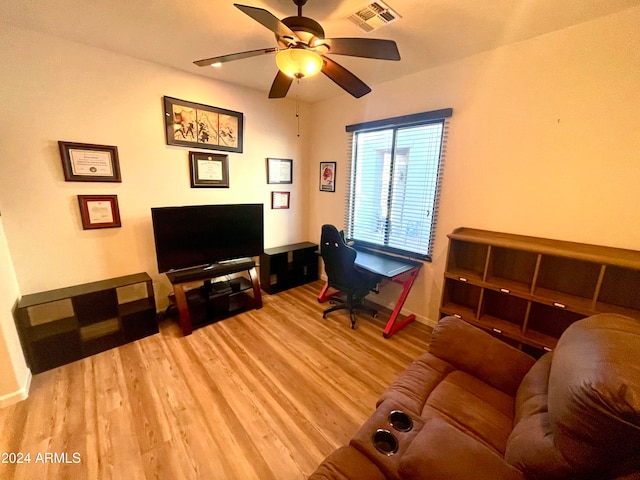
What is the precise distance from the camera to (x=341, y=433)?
166 centimetres

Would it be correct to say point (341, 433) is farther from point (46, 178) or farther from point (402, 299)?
point (46, 178)

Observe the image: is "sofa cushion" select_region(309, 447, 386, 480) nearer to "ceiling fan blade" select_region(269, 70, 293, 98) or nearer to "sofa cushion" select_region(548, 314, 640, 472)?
"sofa cushion" select_region(548, 314, 640, 472)

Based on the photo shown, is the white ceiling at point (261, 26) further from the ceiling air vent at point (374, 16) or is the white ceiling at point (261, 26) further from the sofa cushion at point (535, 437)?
the sofa cushion at point (535, 437)

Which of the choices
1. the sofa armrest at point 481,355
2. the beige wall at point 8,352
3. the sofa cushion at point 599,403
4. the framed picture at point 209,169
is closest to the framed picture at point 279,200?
the framed picture at point 209,169

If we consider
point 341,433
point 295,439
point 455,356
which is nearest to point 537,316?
point 455,356

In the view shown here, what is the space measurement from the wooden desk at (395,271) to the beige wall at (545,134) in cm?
23

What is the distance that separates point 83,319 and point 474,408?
9.74 ft

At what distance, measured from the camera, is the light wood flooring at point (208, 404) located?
146cm

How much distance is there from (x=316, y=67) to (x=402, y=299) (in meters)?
2.24

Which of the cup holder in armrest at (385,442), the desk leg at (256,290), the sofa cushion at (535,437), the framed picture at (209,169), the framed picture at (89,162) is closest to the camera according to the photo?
the sofa cushion at (535,437)

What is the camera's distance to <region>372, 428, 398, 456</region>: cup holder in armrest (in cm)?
103

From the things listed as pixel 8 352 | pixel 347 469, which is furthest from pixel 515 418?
pixel 8 352

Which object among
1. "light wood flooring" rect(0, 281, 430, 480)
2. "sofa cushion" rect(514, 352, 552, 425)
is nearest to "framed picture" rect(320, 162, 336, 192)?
"light wood flooring" rect(0, 281, 430, 480)

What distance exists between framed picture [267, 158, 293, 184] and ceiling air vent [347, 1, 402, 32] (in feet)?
6.59
